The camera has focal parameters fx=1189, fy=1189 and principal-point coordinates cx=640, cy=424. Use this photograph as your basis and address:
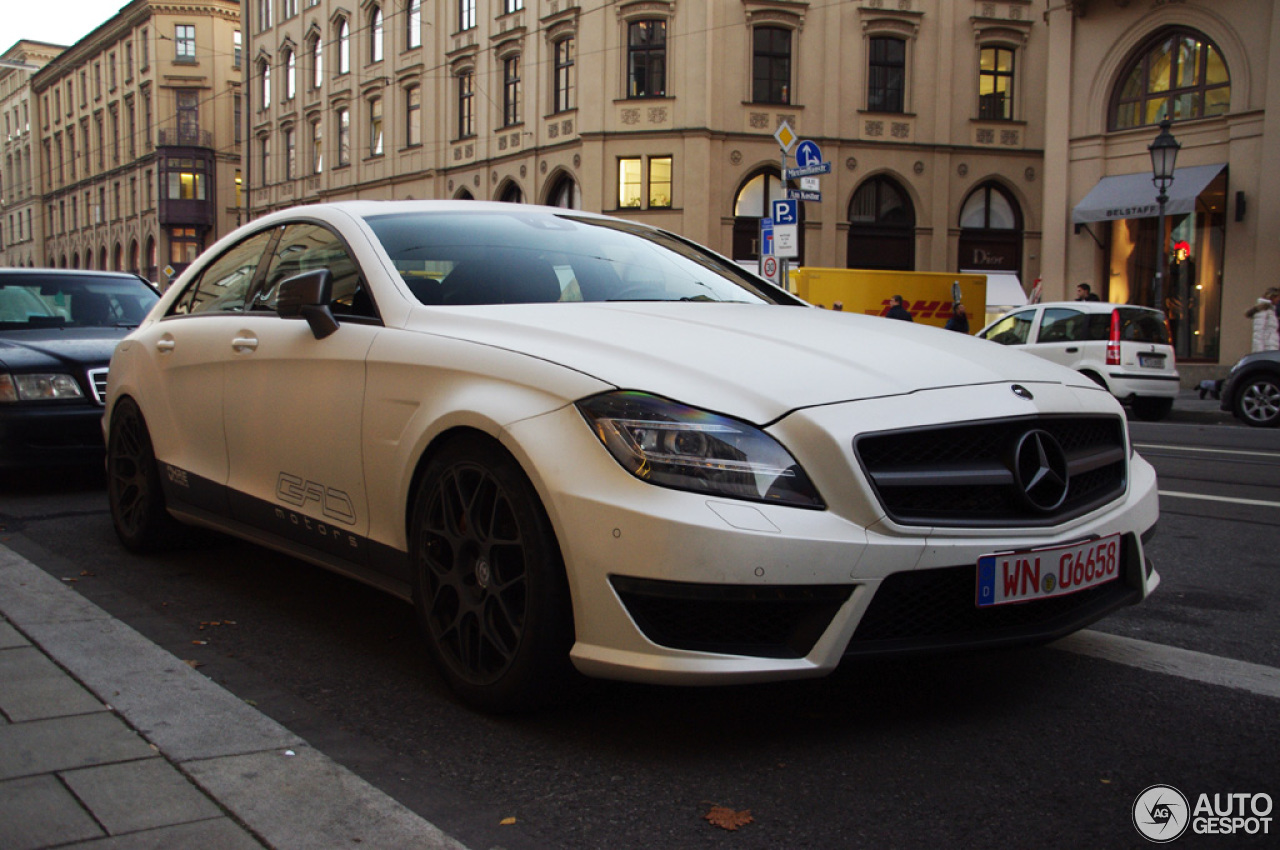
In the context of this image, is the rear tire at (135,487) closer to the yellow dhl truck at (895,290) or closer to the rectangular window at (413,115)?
the yellow dhl truck at (895,290)

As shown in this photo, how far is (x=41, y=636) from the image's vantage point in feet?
11.9

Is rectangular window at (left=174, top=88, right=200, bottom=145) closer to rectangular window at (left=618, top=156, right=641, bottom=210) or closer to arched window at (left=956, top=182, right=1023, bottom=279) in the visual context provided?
rectangular window at (left=618, top=156, right=641, bottom=210)

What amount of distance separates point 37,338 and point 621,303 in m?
5.22

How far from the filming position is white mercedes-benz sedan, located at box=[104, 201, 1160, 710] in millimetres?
2688

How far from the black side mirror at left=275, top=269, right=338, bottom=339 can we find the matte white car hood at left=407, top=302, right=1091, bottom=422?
381 millimetres

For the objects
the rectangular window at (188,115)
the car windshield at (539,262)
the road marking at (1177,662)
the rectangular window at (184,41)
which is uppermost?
the rectangular window at (184,41)

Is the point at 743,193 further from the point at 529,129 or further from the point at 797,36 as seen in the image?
the point at 529,129

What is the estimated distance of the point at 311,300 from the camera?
12.1 feet

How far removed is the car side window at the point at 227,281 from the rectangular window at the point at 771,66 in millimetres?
27860

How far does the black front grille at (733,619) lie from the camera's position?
2.68 meters

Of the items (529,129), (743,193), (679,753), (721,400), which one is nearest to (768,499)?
(721,400)

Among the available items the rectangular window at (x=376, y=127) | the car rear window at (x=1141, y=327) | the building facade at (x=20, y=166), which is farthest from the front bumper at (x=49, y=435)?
the building facade at (x=20, y=166)

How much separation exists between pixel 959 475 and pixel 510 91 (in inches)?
1343

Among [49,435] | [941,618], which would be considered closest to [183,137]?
[49,435]
